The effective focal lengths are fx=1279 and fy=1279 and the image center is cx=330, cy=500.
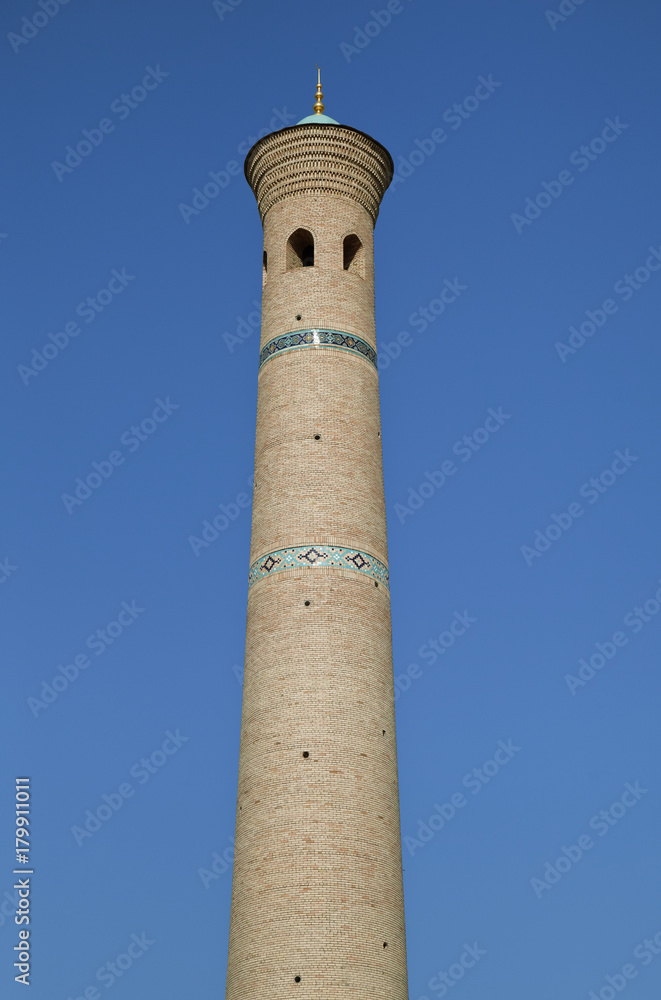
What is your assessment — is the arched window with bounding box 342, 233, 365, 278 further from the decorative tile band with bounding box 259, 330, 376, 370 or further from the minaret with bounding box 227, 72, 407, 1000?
the decorative tile band with bounding box 259, 330, 376, 370

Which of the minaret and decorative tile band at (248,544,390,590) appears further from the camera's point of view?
decorative tile band at (248,544,390,590)

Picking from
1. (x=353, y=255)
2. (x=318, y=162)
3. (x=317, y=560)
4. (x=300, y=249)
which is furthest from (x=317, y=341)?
(x=317, y=560)

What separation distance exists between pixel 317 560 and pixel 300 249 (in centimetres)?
596

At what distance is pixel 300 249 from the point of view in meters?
20.8

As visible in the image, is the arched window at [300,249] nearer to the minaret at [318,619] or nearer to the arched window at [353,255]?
the minaret at [318,619]

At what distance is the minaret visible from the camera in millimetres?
15398

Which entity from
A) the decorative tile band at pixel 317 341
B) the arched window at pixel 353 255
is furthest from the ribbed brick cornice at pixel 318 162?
the decorative tile band at pixel 317 341

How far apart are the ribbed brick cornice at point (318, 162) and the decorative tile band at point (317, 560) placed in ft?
20.0

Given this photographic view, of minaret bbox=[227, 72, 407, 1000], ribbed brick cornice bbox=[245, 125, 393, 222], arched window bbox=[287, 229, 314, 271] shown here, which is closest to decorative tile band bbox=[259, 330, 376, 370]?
minaret bbox=[227, 72, 407, 1000]

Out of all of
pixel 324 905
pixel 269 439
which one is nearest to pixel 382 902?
pixel 324 905

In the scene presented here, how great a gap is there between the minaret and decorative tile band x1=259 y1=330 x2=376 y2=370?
0.03 m

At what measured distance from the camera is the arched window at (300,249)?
66.1ft

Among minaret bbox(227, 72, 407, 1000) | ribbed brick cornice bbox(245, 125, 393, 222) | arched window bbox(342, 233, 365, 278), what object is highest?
ribbed brick cornice bbox(245, 125, 393, 222)

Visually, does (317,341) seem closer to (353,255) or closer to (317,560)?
(353,255)
